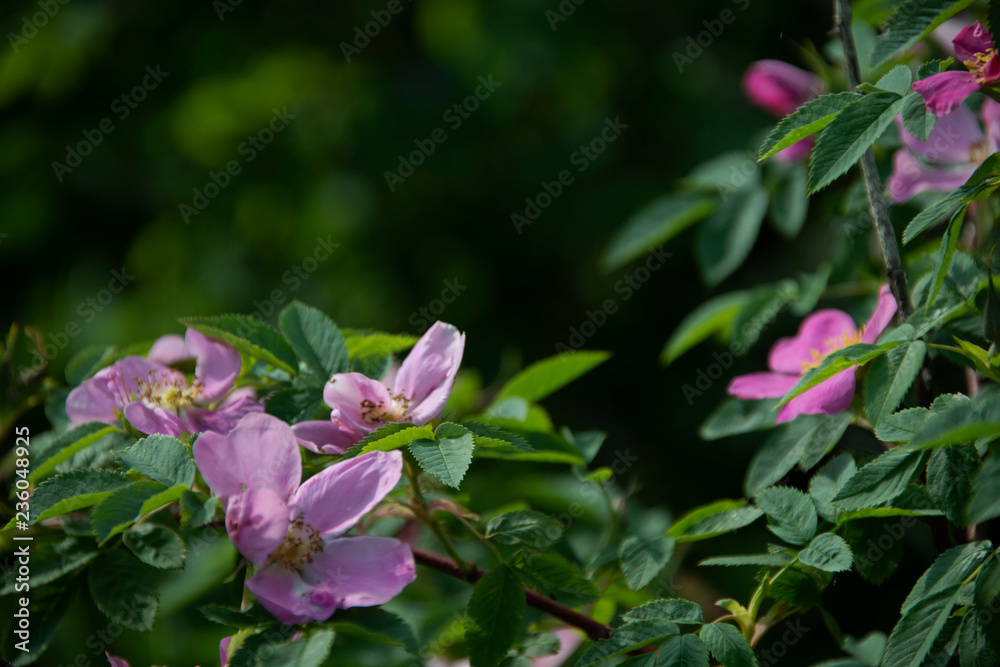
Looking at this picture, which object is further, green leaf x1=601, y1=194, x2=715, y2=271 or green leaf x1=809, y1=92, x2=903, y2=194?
green leaf x1=601, y1=194, x2=715, y2=271

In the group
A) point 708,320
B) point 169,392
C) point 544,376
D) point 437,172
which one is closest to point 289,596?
point 169,392

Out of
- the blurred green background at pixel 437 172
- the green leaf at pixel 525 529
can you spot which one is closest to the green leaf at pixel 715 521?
the green leaf at pixel 525 529

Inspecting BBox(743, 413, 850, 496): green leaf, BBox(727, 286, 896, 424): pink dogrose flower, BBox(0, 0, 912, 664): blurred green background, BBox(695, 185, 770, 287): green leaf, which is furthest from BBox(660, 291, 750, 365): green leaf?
BBox(0, 0, 912, 664): blurred green background

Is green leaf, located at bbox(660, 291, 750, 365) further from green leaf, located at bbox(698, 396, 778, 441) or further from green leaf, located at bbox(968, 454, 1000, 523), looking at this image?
green leaf, located at bbox(968, 454, 1000, 523)

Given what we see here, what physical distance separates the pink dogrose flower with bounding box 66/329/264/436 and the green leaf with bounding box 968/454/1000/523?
0.54 metres

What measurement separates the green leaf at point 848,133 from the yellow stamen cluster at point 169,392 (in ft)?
1.79

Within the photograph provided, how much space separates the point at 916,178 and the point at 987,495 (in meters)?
0.45

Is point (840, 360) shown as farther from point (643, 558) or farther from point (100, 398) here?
point (100, 398)

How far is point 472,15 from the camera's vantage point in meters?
2.24

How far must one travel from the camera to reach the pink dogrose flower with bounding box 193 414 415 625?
58cm

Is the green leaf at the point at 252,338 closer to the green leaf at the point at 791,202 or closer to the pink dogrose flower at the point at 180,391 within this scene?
the pink dogrose flower at the point at 180,391

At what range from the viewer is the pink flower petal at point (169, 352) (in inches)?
31.0

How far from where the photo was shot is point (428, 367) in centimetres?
70

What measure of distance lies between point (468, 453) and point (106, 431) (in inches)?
13.0
